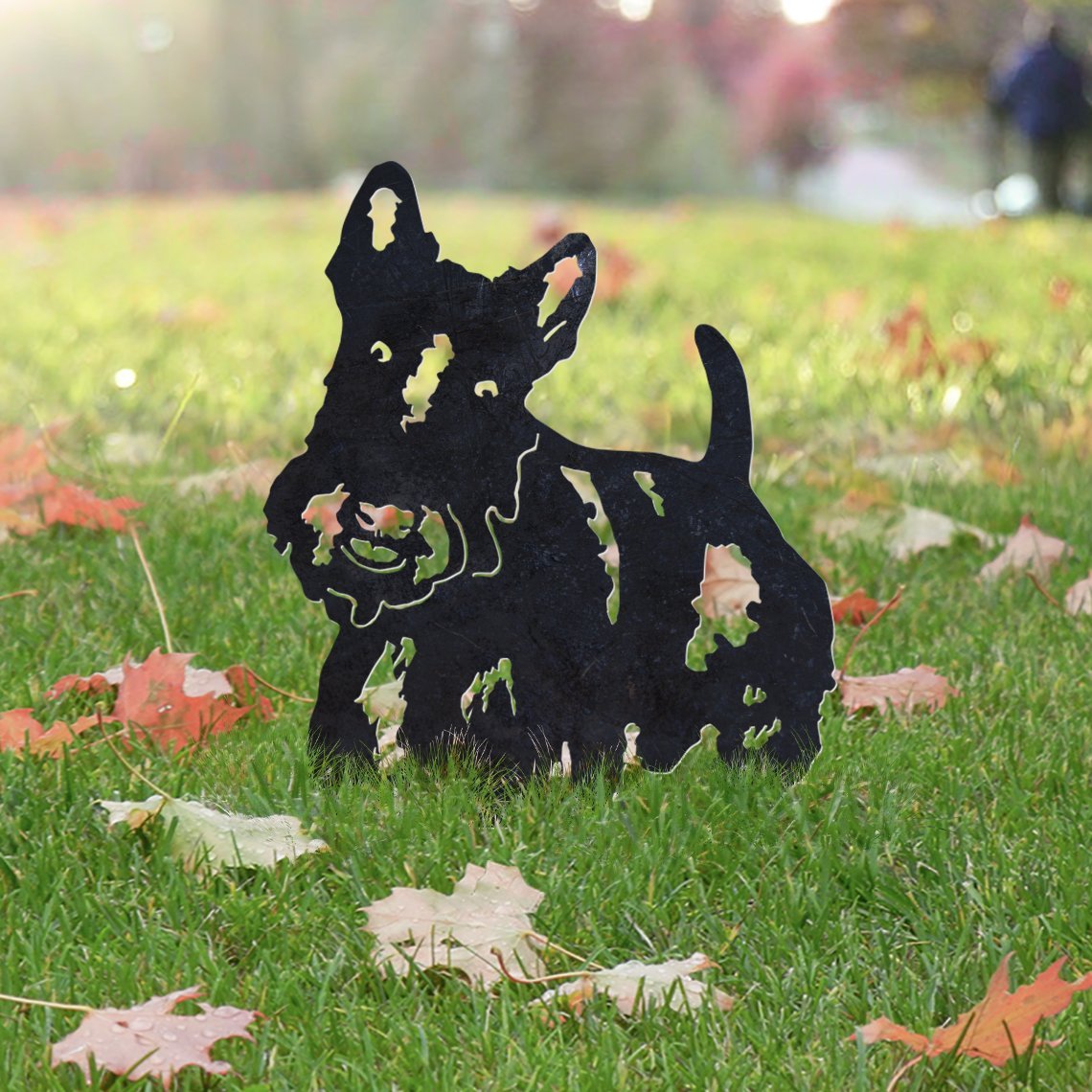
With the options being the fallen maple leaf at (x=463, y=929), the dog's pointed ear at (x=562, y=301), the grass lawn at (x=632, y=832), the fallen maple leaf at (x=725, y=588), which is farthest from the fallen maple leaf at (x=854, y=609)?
the fallen maple leaf at (x=463, y=929)

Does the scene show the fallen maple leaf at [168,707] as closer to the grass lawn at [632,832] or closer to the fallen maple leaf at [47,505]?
the grass lawn at [632,832]

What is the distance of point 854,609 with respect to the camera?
3215mm

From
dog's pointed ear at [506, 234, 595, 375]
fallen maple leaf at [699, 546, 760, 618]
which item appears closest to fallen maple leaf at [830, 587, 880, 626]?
fallen maple leaf at [699, 546, 760, 618]

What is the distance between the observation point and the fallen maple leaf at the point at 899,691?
2764mm

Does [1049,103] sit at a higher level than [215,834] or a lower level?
higher

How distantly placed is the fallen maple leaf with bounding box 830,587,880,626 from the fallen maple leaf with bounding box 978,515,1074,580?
1.39 ft

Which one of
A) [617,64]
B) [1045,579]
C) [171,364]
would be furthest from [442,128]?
[1045,579]

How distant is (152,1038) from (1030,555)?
7.91ft

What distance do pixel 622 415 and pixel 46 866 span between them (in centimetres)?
333

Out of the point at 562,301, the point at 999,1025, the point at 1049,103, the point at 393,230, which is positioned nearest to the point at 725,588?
the point at 562,301

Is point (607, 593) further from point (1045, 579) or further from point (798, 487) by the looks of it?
point (798, 487)

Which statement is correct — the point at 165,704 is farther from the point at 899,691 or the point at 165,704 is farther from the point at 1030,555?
the point at 1030,555

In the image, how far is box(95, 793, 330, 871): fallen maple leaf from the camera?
2164 millimetres

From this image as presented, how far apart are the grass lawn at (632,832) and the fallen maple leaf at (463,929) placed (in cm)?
3
